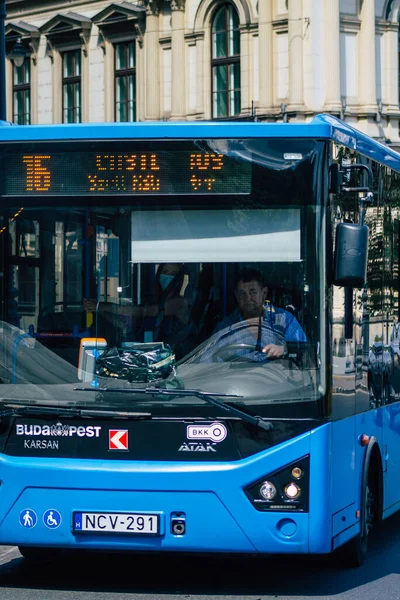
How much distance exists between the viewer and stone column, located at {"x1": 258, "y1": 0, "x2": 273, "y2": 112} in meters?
36.2

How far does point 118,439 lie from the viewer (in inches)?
282

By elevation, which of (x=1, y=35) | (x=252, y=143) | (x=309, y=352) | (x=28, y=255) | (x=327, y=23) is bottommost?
(x=309, y=352)

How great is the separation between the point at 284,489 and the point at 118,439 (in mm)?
903

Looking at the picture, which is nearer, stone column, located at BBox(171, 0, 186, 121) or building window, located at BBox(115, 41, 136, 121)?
stone column, located at BBox(171, 0, 186, 121)

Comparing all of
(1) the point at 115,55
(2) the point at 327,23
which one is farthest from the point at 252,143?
(1) the point at 115,55

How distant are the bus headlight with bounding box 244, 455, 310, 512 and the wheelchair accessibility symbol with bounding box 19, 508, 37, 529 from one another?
44.6 inches

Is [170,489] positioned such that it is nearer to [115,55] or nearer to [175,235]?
[175,235]

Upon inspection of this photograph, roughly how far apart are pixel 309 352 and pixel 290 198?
0.81 m

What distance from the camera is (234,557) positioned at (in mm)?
8680

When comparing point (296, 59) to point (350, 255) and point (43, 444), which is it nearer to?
point (350, 255)

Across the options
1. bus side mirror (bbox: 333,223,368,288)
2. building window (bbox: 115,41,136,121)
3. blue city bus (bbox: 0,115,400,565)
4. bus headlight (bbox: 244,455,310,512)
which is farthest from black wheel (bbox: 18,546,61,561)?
building window (bbox: 115,41,136,121)

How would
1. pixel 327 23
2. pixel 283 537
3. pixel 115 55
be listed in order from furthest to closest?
pixel 115 55
pixel 327 23
pixel 283 537

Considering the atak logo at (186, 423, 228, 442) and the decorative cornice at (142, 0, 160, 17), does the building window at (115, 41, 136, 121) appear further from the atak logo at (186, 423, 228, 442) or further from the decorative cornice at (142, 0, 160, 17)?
the atak logo at (186, 423, 228, 442)

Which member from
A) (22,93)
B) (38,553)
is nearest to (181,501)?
(38,553)
